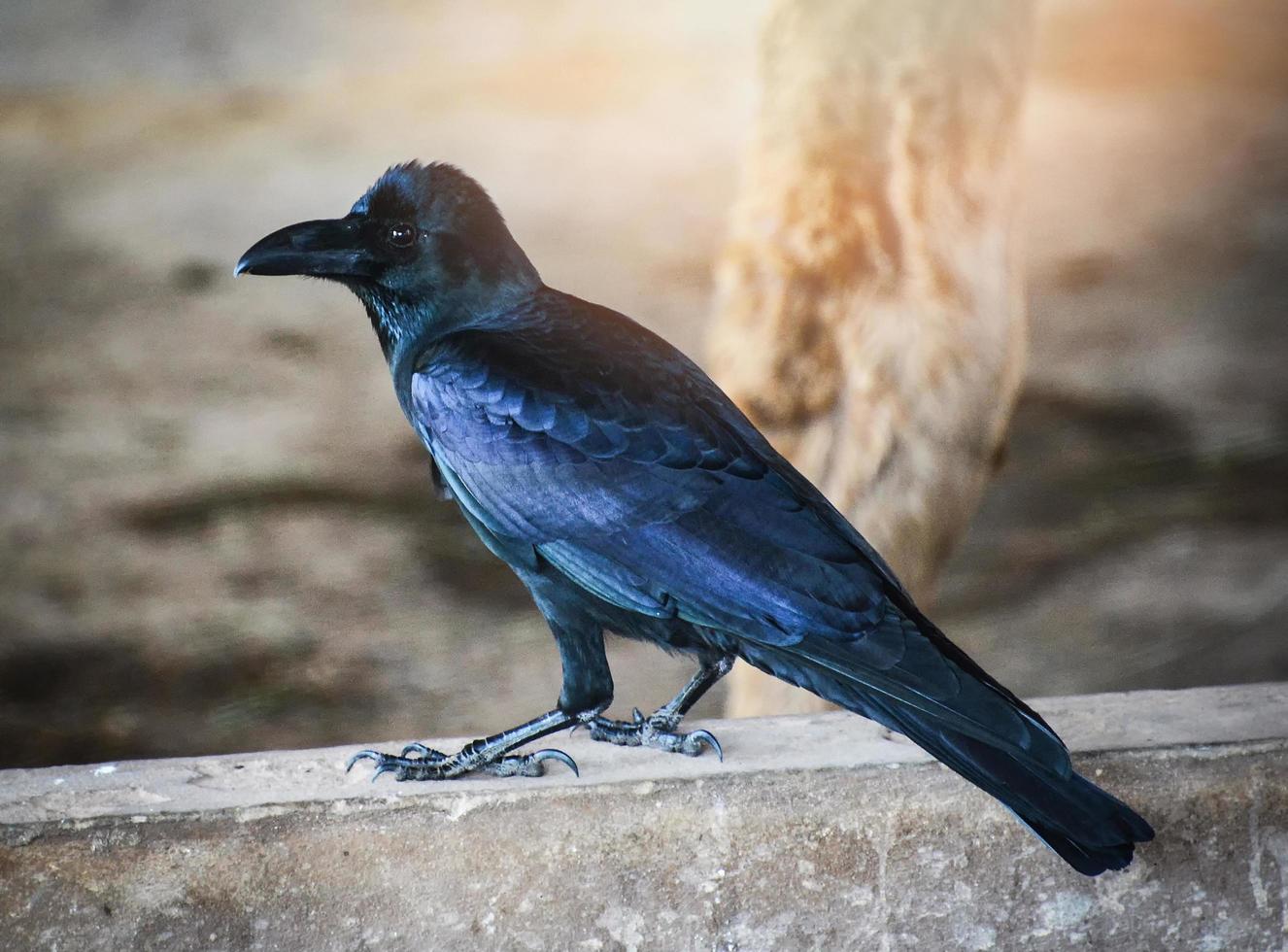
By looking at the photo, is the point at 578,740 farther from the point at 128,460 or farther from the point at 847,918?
the point at 128,460

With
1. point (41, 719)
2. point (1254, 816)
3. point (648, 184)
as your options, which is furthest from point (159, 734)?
point (1254, 816)

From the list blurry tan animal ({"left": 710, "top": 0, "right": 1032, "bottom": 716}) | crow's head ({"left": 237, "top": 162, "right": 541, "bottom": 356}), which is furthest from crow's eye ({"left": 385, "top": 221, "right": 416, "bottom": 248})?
blurry tan animal ({"left": 710, "top": 0, "right": 1032, "bottom": 716})

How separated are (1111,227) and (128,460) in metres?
2.95

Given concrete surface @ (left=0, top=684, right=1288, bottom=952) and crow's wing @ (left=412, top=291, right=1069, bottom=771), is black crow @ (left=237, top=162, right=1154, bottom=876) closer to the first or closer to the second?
crow's wing @ (left=412, top=291, right=1069, bottom=771)

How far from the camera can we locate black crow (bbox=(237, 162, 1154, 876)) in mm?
1522

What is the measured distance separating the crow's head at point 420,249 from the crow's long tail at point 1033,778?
646 mm

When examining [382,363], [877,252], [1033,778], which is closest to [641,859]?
[1033,778]

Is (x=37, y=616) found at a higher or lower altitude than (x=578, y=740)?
lower

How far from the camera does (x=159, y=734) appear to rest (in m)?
3.96

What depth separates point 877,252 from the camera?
9.44 feet

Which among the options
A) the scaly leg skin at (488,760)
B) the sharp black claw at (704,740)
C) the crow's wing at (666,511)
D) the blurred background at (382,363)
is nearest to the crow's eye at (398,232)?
the crow's wing at (666,511)

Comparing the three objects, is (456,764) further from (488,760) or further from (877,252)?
(877,252)

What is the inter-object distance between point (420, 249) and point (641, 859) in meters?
0.84

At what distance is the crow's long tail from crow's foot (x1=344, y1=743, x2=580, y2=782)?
45 cm
